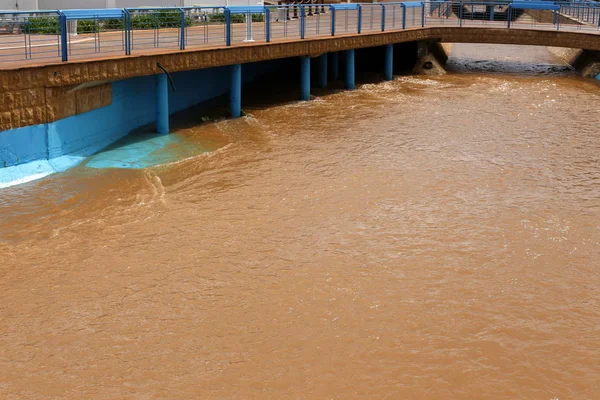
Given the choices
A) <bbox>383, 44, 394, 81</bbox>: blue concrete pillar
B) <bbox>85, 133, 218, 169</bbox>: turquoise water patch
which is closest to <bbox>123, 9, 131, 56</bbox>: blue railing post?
<bbox>85, 133, 218, 169</bbox>: turquoise water patch

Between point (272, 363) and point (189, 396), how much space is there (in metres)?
1.02

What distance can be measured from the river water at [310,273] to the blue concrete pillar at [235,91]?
219 centimetres

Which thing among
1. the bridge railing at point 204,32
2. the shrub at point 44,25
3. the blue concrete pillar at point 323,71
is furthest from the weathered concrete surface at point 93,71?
the shrub at point 44,25

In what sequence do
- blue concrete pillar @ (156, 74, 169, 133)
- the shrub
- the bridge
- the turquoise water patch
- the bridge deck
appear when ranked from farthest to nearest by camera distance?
blue concrete pillar @ (156, 74, 169, 133), the shrub, the bridge deck, the turquoise water patch, the bridge

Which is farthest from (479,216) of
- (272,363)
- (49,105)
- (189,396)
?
(49,105)

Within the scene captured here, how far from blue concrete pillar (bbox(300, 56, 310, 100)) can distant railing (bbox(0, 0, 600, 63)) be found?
0.67m

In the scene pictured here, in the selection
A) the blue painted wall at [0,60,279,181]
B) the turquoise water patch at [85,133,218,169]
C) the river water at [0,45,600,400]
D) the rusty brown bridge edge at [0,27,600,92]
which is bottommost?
the river water at [0,45,600,400]

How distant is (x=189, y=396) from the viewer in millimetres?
8078

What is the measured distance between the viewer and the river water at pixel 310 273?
8.51 meters

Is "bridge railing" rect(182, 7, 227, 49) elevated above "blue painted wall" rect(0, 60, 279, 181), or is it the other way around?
"bridge railing" rect(182, 7, 227, 49)

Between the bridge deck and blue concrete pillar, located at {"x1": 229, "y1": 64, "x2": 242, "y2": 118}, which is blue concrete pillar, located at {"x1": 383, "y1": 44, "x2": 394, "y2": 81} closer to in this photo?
the bridge deck

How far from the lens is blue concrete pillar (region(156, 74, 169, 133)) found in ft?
57.5

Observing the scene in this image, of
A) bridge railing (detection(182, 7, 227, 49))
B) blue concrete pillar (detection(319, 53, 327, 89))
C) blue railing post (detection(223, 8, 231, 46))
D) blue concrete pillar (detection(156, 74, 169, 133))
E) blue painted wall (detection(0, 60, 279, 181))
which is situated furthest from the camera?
blue concrete pillar (detection(319, 53, 327, 89))

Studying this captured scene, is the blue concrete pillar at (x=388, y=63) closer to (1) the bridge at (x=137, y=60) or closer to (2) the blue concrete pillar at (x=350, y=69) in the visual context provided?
(1) the bridge at (x=137, y=60)
